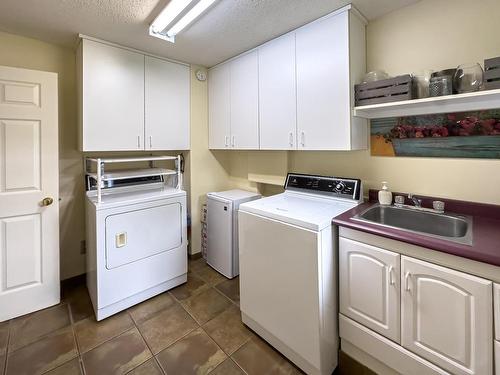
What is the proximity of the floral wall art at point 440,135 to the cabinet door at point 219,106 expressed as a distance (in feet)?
4.89

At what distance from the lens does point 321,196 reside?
2094 mm

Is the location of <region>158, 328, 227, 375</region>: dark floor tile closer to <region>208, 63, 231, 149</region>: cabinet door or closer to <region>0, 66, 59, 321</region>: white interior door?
<region>0, 66, 59, 321</region>: white interior door

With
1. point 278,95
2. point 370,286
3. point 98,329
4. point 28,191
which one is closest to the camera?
point 370,286

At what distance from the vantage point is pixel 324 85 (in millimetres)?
1871

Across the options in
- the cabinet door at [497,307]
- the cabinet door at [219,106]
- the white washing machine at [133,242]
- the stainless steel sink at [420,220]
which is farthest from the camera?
the cabinet door at [219,106]

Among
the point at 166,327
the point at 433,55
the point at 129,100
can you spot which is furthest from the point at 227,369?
the point at 433,55

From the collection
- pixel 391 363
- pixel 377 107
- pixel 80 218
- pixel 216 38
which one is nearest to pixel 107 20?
pixel 216 38

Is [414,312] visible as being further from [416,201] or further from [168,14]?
[168,14]

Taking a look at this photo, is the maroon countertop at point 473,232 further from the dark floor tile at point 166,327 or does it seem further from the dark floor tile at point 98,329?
the dark floor tile at point 98,329

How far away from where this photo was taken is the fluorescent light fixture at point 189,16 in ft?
5.41

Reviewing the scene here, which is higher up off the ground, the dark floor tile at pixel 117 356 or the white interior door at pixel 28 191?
the white interior door at pixel 28 191

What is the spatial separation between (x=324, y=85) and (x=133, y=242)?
2.01 metres

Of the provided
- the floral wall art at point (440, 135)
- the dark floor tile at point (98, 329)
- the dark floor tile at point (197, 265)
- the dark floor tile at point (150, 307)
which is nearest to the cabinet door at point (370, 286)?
the floral wall art at point (440, 135)

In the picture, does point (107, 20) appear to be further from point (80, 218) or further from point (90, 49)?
point (80, 218)
